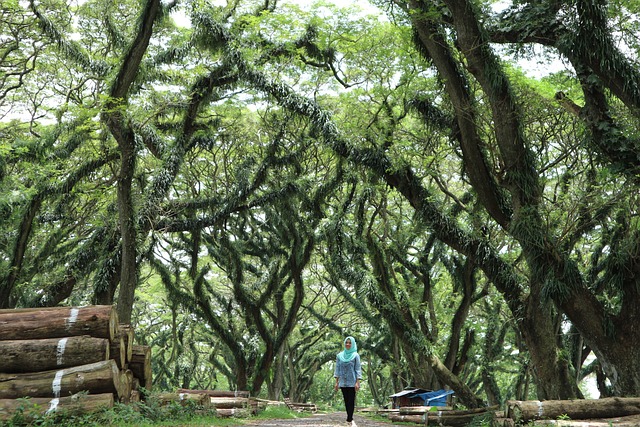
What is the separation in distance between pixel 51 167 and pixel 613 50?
13.1 m

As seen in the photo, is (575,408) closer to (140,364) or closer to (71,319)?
(140,364)

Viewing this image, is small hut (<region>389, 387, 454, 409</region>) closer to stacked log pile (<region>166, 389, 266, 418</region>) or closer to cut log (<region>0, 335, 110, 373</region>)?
stacked log pile (<region>166, 389, 266, 418</region>)

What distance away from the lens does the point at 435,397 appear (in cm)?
1756

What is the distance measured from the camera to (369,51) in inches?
609

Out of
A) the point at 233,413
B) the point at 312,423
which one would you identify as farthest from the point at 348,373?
the point at 233,413

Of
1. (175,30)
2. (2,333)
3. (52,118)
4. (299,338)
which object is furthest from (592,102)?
(299,338)

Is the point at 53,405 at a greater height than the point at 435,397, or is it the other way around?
the point at 53,405

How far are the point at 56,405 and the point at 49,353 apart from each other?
83cm

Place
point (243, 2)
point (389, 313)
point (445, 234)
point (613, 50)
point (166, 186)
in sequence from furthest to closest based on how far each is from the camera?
point (243, 2) → point (389, 313) → point (166, 186) → point (445, 234) → point (613, 50)

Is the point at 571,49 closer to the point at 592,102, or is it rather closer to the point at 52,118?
the point at 592,102

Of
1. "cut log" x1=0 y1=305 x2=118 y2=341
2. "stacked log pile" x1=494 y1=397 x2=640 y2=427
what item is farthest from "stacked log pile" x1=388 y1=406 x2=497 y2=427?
"cut log" x1=0 y1=305 x2=118 y2=341

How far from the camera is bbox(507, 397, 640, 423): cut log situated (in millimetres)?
8422

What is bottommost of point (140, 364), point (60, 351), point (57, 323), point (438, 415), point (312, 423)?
point (312, 423)

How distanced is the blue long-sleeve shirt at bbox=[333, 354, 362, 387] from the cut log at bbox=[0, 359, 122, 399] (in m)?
4.02
